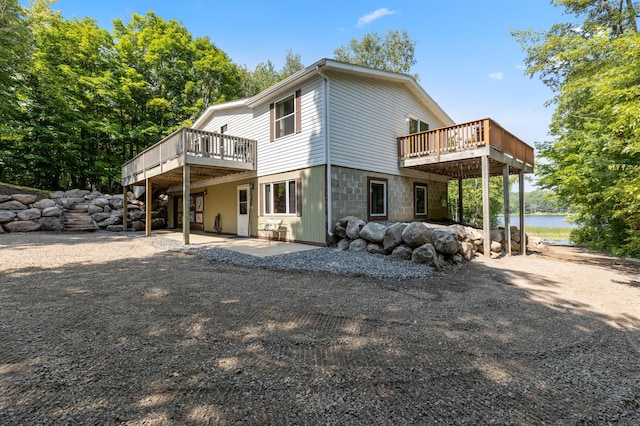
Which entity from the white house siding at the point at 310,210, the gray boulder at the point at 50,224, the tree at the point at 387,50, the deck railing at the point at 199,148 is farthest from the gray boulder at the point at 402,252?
the tree at the point at 387,50

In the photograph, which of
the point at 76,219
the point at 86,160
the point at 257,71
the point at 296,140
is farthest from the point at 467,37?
the point at 86,160

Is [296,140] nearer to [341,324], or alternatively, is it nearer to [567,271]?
[341,324]

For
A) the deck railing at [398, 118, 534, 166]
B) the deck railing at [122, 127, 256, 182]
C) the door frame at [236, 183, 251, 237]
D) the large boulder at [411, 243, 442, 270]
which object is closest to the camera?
the large boulder at [411, 243, 442, 270]

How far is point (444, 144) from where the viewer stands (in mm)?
9836

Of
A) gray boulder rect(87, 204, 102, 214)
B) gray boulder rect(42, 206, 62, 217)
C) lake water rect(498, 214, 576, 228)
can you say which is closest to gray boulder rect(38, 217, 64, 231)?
gray boulder rect(42, 206, 62, 217)

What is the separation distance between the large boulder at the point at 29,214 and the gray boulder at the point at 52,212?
0.68 feet

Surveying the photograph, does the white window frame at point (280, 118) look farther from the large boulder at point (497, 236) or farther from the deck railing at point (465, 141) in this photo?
the large boulder at point (497, 236)

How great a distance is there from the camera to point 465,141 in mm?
9188

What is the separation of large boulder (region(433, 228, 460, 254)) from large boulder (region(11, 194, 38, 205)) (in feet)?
60.1

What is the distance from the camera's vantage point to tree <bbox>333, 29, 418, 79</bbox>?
24.2 meters

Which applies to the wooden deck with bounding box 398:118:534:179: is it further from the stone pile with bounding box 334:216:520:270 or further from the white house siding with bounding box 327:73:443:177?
the stone pile with bounding box 334:216:520:270

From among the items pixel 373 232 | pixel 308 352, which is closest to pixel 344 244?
pixel 373 232

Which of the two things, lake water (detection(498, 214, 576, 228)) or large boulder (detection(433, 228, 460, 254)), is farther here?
lake water (detection(498, 214, 576, 228))

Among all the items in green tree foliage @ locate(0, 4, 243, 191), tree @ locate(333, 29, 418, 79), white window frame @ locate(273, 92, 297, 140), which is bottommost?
white window frame @ locate(273, 92, 297, 140)
